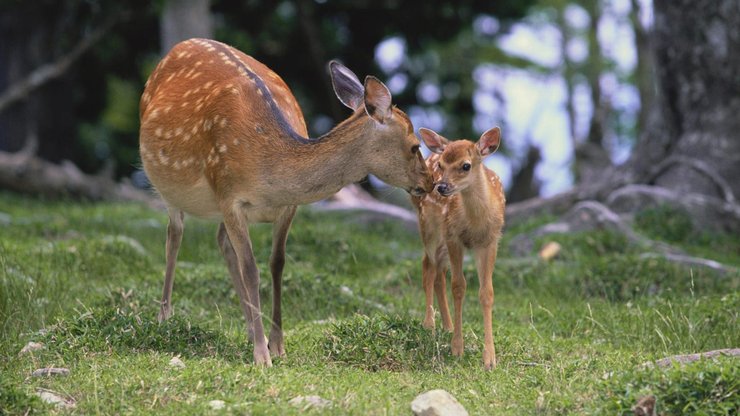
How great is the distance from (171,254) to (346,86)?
6.34 ft

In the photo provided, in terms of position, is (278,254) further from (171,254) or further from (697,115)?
(697,115)

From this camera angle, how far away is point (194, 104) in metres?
7.20

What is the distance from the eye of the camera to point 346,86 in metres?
6.88

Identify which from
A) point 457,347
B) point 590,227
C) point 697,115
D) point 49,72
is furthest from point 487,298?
point 49,72

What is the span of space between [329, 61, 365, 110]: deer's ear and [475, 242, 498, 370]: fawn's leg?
49.6 inches

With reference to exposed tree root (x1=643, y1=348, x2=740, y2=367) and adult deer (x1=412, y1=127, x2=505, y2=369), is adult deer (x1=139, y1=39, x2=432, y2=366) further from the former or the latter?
exposed tree root (x1=643, y1=348, x2=740, y2=367)

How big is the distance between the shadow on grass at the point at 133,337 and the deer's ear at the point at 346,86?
165cm

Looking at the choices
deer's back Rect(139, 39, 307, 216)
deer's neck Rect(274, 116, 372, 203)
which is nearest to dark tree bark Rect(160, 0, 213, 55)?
deer's back Rect(139, 39, 307, 216)

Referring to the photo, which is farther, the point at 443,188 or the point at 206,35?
the point at 206,35

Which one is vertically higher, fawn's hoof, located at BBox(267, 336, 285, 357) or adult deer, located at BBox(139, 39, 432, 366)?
adult deer, located at BBox(139, 39, 432, 366)

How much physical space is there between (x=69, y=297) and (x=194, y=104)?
186 centimetres

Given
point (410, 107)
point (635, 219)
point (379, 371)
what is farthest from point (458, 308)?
point (410, 107)

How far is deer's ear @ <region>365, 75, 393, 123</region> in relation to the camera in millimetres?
6430

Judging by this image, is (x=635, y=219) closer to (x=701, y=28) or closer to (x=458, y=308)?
(x=701, y=28)
